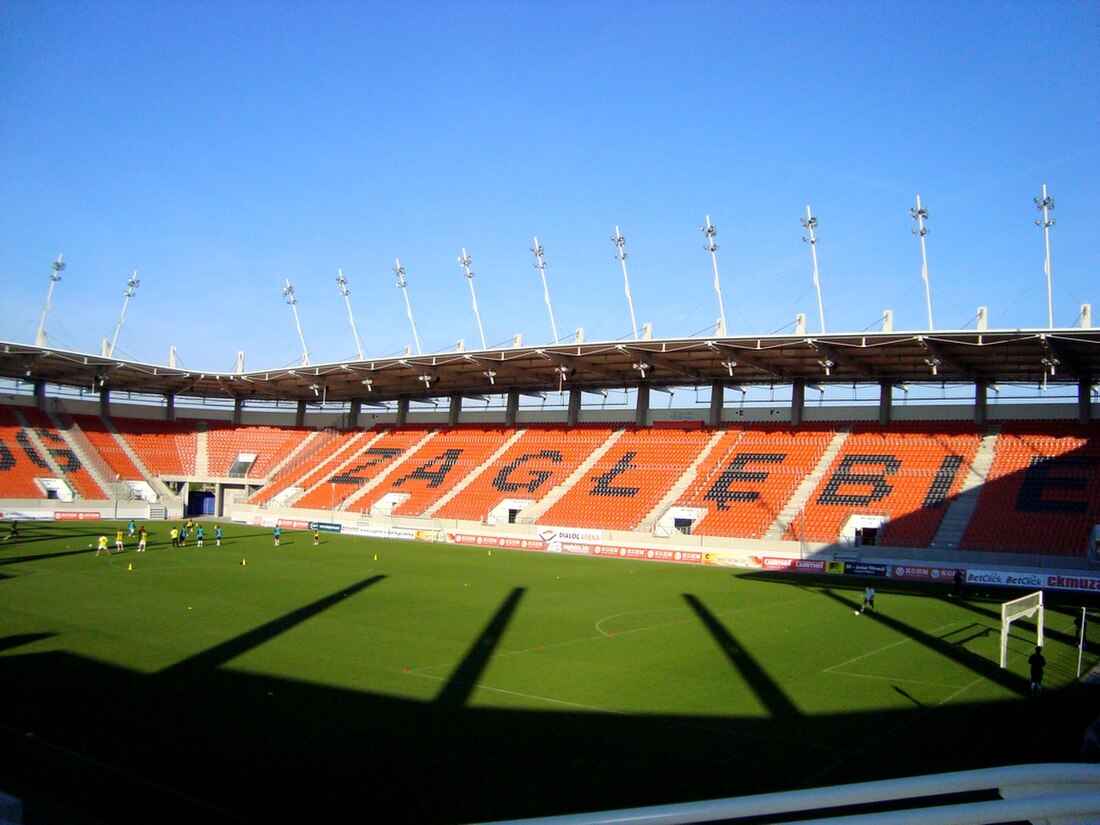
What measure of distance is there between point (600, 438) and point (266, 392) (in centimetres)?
3029

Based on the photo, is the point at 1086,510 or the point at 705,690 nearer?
the point at 705,690

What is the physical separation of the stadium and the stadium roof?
30cm

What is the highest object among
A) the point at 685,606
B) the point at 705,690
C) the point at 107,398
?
the point at 107,398

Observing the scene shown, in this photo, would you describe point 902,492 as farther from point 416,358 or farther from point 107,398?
point 107,398

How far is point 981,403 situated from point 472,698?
41.9m

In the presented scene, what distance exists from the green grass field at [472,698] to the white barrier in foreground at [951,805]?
7039 mm

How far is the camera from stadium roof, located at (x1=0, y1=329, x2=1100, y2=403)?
41.8 metres

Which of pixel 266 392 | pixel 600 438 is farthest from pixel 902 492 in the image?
pixel 266 392

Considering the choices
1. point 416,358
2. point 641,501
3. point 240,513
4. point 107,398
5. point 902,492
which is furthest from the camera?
point 107,398

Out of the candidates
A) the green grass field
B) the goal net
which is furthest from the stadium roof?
the goal net

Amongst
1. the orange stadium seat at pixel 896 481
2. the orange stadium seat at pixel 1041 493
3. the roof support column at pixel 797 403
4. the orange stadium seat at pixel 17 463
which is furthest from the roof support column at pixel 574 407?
the orange stadium seat at pixel 17 463

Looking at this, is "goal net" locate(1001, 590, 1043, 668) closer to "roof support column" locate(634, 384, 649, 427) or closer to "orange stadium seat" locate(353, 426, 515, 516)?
"roof support column" locate(634, 384, 649, 427)

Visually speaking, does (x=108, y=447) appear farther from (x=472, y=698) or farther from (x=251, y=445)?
(x=472, y=698)

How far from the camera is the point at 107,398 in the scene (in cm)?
6775
